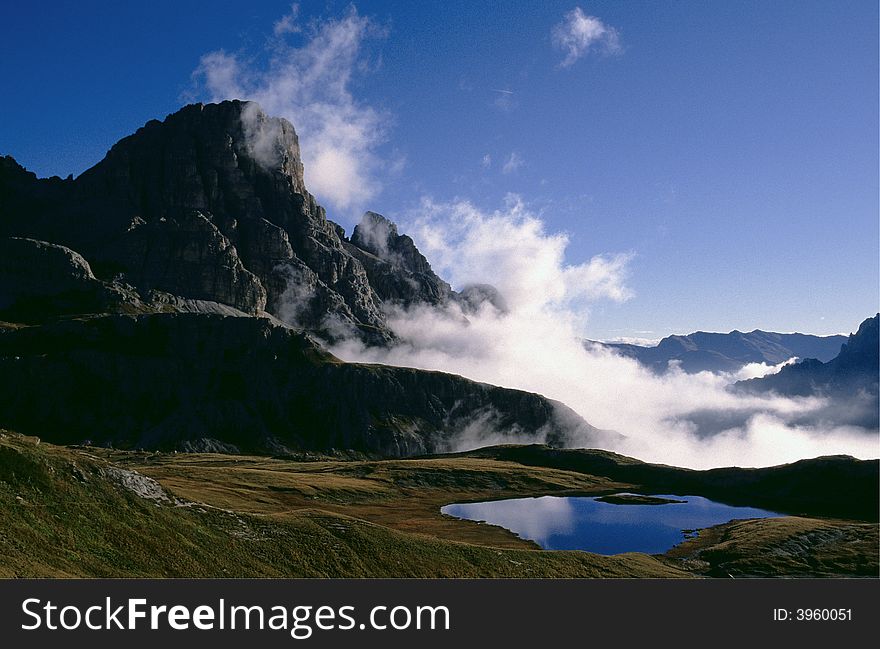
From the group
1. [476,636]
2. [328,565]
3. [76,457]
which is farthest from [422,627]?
[76,457]

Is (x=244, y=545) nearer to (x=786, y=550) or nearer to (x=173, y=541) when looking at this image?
(x=173, y=541)

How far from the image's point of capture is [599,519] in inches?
5635

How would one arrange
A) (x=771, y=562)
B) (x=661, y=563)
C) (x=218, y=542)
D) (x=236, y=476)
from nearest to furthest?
(x=218, y=542) < (x=661, y=563) < (x=771, y=562) < (x=236, y=476)

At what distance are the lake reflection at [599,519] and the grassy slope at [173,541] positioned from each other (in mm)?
46527

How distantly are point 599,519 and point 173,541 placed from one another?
11360 cm

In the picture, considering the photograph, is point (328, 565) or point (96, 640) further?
point (328, 565)

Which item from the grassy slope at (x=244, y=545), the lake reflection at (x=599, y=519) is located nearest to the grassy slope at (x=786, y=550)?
the grassy slope at (x=244, y=545)

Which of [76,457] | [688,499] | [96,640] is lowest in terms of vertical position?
[688,499]

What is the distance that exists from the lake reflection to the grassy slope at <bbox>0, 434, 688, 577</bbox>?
46.5 meters

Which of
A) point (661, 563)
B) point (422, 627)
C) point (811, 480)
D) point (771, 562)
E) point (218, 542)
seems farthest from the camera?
point (811, 480)

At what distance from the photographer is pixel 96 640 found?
2592 centimetres

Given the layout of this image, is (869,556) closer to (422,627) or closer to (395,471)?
(422,627)

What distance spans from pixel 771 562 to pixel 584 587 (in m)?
81.0

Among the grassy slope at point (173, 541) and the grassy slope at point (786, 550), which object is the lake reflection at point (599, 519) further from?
the grassy slope at point (173, 541)
